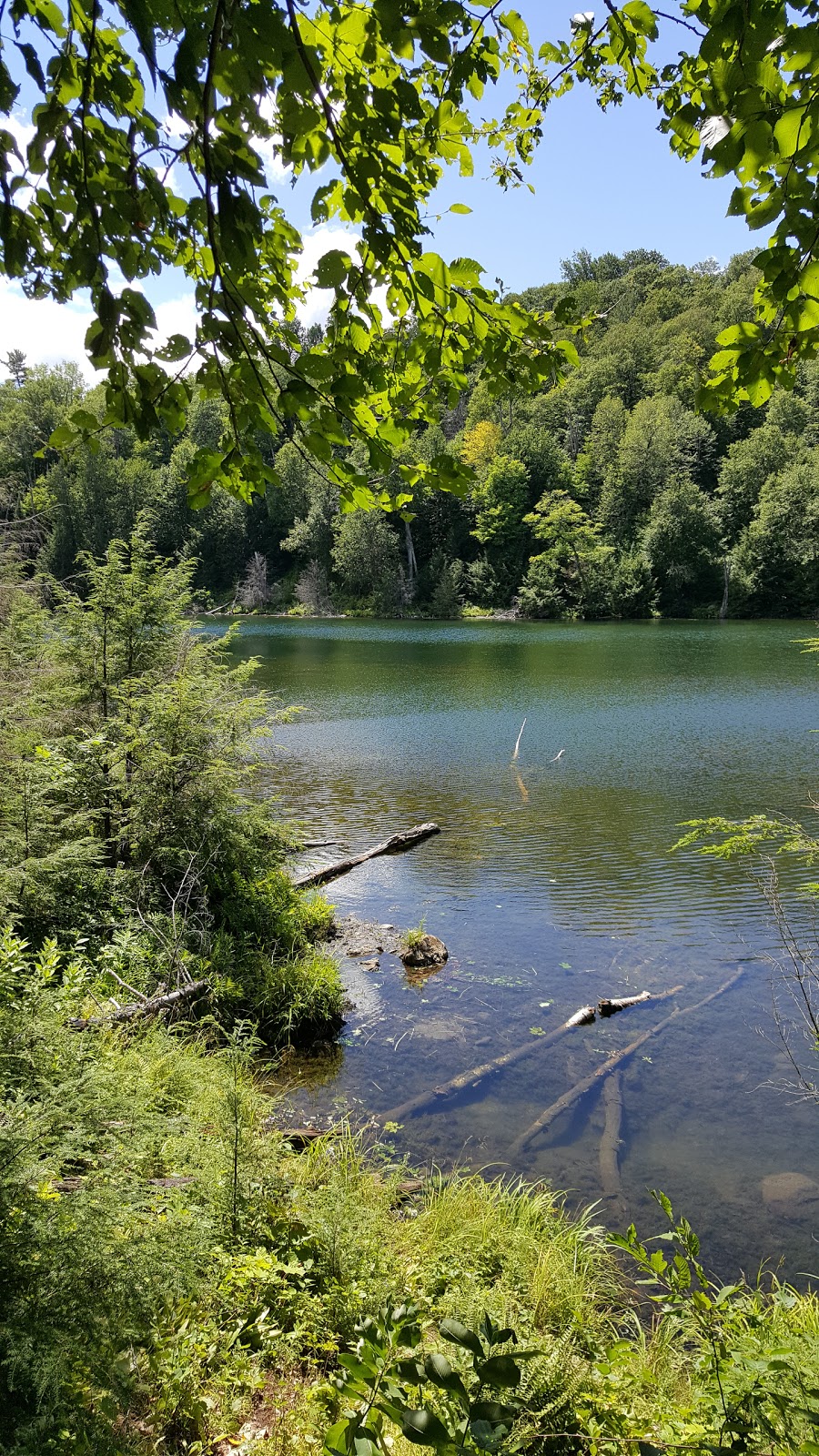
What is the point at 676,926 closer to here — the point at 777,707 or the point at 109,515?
the point at 777,707

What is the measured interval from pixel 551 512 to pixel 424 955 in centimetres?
6481

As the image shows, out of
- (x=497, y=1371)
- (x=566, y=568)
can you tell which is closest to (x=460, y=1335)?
(x=497, y=1371)

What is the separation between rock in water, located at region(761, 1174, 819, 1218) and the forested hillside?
53.9 m

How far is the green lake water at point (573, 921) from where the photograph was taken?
6637mm

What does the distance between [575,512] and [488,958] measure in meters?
65.0

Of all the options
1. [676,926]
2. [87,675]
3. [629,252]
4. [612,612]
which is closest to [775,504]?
[612,612]

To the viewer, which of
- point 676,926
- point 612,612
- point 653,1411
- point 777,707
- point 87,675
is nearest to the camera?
point 653,1411

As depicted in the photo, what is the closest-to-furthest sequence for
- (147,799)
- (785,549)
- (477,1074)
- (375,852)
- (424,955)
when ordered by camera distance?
(477,1074) < (147,799) < (424,955) < (375,852) < (785,549)

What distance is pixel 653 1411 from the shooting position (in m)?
3.14

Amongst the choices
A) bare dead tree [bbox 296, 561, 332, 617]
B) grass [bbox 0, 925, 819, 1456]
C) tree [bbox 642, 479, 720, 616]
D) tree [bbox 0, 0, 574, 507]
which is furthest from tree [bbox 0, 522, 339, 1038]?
bare dead tree [bbox 296, 561, 332, 617]

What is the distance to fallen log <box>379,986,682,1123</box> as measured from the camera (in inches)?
281

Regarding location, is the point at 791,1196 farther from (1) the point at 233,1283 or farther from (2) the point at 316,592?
(2) the point at 316,592

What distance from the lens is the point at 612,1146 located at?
264 inches

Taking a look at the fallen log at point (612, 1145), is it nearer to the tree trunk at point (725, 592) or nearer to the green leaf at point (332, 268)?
the green leaf at point (332, 268)
